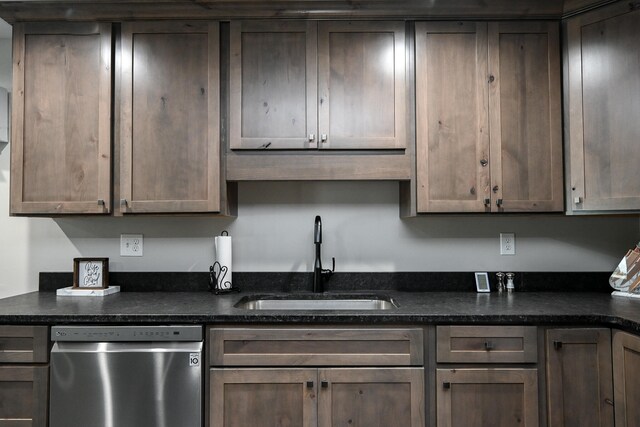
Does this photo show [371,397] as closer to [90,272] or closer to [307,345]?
[307,345]

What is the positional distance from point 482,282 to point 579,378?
0.68 metres

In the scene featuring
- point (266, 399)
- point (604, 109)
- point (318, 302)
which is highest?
point (604, 109)

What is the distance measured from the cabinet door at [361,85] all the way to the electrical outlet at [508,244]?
82 centimetres

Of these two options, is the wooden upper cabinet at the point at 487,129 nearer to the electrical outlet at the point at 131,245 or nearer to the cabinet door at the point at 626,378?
the cabinet door at the point at 626,378

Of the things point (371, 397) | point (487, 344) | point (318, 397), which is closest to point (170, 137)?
point (318, 397)

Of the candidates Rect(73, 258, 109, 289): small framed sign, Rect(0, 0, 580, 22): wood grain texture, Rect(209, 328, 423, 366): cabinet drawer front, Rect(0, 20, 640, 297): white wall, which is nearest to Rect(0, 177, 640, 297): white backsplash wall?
Rect(0, 20, 640, 297): white wall

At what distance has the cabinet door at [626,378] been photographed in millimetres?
1529

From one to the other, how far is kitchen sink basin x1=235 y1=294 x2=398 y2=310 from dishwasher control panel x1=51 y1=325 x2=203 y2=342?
→ 0.55 metres

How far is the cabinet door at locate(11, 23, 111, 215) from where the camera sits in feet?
6.58

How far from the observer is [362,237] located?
2.32 meters

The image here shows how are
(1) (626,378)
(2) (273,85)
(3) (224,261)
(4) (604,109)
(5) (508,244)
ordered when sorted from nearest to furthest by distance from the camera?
(1) (626,378)
(4) (604,109)
(2) (273,85)
(3) (224,261)
(5) (508,244)

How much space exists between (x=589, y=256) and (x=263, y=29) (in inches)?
81.1

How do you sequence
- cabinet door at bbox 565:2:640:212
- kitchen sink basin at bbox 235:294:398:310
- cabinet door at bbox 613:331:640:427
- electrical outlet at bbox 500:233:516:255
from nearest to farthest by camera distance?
cabinet door at bbox 613:331:640:427 → cabinet door at bbox 565:2:640:212 → kitchen sink basin at bbox 235:294:398:310 → electrical outlet at bbox 500:233:516:255

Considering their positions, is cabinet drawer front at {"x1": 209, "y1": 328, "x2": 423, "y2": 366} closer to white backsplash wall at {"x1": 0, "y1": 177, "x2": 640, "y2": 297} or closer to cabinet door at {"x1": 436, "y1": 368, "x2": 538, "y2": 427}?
cabinet door at {"x1": 436, "y1": 368, "x2": 538, "y2": 427}
